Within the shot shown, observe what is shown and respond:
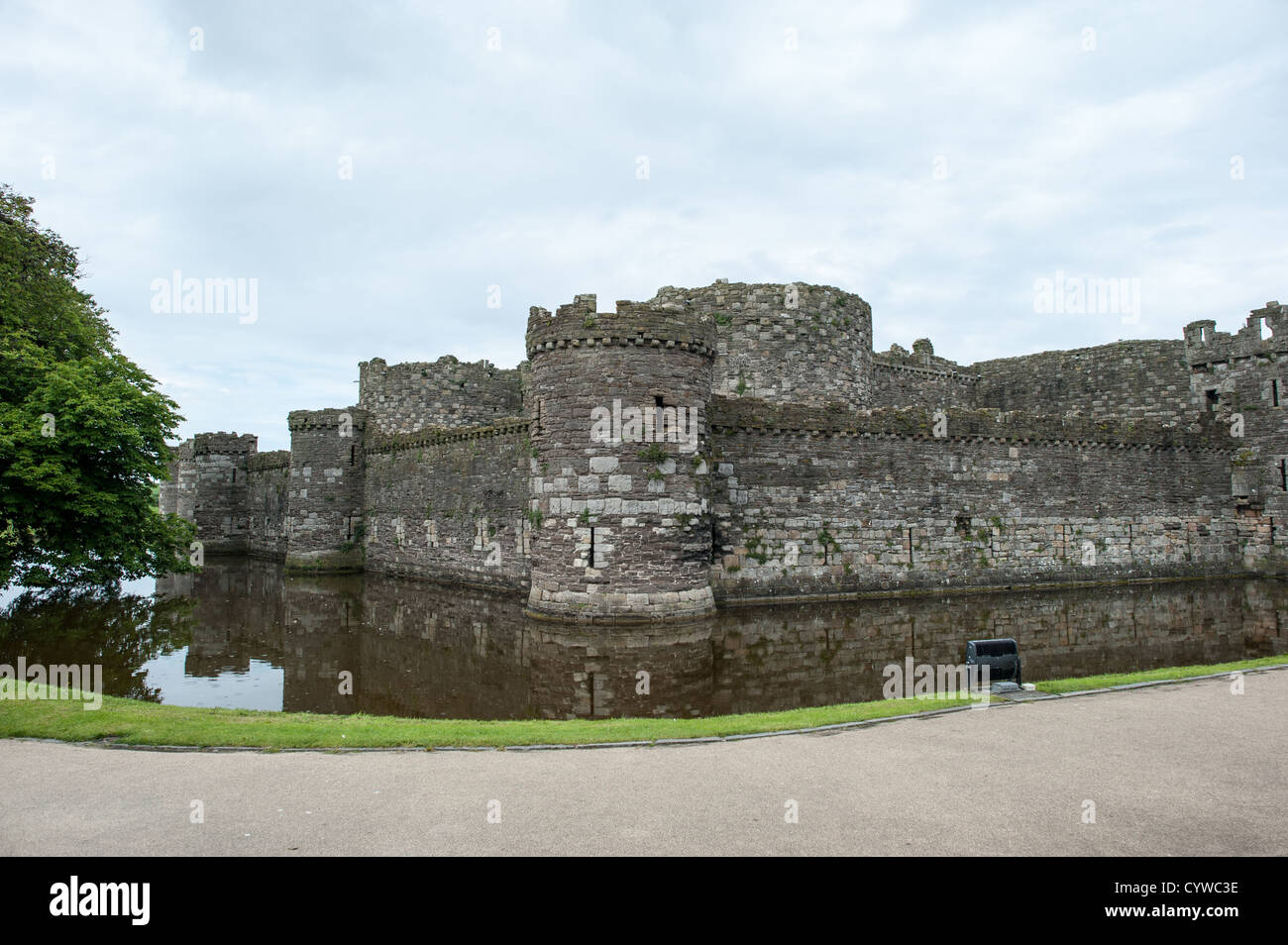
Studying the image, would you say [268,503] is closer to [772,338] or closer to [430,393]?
[430,393]

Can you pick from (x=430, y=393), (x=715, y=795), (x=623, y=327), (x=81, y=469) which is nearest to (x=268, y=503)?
(x=430, y=393)

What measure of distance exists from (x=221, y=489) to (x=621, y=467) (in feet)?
115

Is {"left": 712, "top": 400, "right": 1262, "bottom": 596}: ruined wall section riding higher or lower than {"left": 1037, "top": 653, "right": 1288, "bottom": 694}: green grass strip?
higher

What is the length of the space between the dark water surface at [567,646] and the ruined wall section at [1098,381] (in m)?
11.3

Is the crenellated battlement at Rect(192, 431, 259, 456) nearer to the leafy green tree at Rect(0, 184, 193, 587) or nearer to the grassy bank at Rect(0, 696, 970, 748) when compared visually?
the leafy green tree at Rect(0, 184, 193, 587)

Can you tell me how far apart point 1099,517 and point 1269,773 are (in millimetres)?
22545

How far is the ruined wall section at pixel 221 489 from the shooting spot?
43.7m

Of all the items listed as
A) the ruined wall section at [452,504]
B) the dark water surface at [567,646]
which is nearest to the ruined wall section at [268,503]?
the ruined wall section at [452,504]

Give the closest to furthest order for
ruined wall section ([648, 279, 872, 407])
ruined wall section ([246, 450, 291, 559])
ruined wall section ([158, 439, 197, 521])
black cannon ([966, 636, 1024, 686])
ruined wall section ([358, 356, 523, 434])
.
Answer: black cannon ([966, 636, 1024, 686]), ruined wall section ([648, 279, 872, 407]), ruined wall section ([358, 356, 523, 434]), ruined wall section ([246, 450, 291, 559]), ruined wall section ([158, 439, 197, 521])

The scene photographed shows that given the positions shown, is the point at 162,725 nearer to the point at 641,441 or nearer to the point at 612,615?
the point at 612,615

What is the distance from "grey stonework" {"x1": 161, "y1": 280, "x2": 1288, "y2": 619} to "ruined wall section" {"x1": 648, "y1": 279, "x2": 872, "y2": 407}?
0.08 meters

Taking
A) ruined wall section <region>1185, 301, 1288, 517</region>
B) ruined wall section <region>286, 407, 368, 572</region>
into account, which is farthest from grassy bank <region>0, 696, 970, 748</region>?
ruined wall section <region>1185, 301, 1288, 517</region>

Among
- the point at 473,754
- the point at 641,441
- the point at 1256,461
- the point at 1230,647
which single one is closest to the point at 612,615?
the point at 641,441

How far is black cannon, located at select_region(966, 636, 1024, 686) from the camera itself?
430 inches
